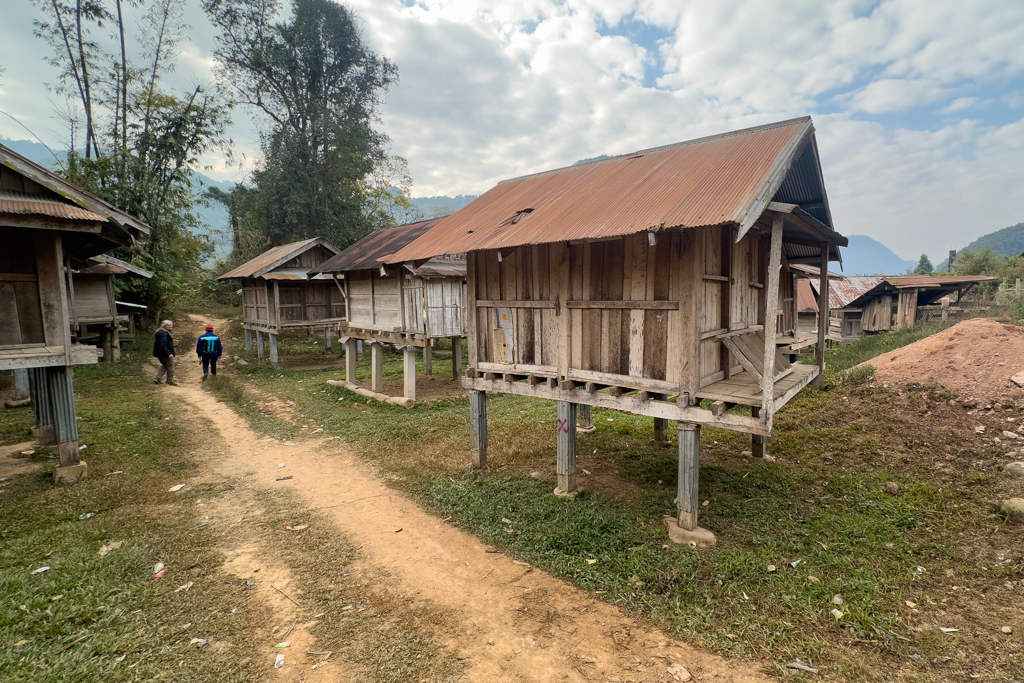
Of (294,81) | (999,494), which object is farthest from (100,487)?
(294,81)

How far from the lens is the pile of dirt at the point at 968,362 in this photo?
429 inches

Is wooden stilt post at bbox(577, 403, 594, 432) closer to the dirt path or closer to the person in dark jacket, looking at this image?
the dirt path

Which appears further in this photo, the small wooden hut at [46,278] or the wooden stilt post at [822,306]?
the wooden stilt post at [822,306]

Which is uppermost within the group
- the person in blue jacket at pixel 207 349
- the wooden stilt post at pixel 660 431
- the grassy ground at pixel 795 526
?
the person in blue jacket at pixel 207 349

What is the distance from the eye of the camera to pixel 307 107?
33250mm

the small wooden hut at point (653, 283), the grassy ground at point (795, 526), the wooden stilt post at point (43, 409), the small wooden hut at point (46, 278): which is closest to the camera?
the grassy ground at point (795, 526)

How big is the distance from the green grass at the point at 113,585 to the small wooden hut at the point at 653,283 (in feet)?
15.5

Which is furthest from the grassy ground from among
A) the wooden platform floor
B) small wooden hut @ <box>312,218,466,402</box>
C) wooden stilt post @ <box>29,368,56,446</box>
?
Answer: wooden stilt post @ <box>29,368,56,446</box>

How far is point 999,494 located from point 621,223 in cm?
760

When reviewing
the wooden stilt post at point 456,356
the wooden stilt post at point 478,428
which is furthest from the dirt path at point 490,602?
the wooden stilt post at point 456,356

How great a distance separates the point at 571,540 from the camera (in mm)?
6414

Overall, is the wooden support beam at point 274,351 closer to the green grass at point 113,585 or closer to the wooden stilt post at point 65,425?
the green grass at point 113,585

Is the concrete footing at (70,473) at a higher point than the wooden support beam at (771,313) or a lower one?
lower

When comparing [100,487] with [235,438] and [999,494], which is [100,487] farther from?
[999,494]
